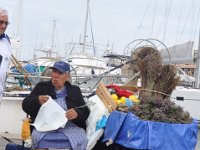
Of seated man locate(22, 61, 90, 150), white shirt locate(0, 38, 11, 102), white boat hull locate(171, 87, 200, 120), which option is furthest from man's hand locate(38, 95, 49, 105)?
white boat hull locate(171, 87, 200, 120)

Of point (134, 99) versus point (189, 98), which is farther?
point (189, 98)

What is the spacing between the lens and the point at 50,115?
4371 millimetres

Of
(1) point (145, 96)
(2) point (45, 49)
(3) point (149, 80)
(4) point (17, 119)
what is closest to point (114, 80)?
(4) point (17, 119)

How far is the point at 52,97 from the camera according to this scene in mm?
4586

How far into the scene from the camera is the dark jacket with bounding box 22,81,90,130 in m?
4.45

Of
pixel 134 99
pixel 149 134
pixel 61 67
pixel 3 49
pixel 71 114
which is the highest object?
pixel 3 49

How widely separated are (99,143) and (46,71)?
2.58 meters

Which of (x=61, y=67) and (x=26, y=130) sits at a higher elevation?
(x=61, y=67)

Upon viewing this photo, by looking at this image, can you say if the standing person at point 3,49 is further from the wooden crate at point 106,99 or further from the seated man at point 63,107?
the wooden crate at point 106,99

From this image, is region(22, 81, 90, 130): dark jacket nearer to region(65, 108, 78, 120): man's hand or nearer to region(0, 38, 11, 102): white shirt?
region(65, 108, 78, 120): man's hand

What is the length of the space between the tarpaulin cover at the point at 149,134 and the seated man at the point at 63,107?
36 centimetres

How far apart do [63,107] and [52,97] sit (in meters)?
0.17

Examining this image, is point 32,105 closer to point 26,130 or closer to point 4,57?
point 26,130

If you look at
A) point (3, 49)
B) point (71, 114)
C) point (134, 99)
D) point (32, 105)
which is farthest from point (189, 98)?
point (3, 49)
